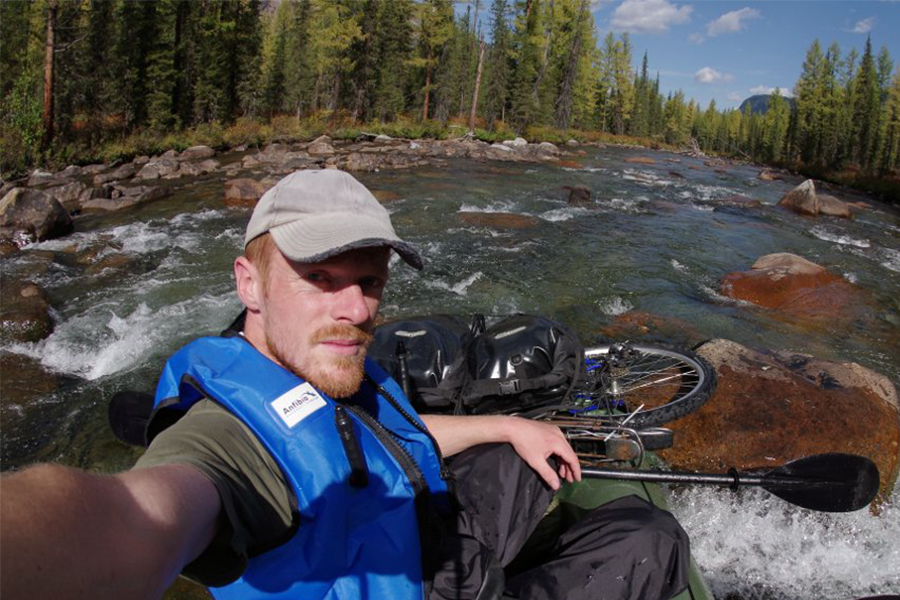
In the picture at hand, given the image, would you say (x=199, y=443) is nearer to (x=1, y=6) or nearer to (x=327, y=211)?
(x=327, y=211)

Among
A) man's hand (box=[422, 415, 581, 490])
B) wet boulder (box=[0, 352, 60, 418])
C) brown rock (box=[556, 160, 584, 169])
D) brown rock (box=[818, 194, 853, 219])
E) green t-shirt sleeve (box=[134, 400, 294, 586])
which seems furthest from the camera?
brown rock (box=[556, 160, 584, 169])

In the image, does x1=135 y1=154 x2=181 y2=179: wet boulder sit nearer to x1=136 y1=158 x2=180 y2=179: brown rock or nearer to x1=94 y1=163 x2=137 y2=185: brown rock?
x1=136 y1=158 x2=180 y2=179: brown rock

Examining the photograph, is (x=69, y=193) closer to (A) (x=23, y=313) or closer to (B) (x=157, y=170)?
(B) (x=157, y=170)

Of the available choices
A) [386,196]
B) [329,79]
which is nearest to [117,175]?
[386,196]

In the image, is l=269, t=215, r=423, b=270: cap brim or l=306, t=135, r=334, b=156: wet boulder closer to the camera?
l=269, t=215, r=423, b=270: cap brim

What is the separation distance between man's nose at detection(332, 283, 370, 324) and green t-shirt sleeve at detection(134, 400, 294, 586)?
434mm

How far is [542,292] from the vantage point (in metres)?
7.76

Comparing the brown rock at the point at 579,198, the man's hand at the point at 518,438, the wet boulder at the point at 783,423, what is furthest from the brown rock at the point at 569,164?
the man's hand at the point at 518,438

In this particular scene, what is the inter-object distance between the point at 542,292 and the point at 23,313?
6.50 meters

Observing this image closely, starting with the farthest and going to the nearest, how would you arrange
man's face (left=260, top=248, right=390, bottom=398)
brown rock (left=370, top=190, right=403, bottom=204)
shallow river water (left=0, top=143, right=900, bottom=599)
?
1. brown rock (left=370, top=190, right=403, bottom=204)
2. shallow river water (left=0, top=143, right=900, bottom=599)
3. man's face (left=260, top=248, right=390, bottom=398)

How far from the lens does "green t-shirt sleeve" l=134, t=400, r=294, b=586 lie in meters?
1.17

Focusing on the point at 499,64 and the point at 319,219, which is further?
the point at 499,64

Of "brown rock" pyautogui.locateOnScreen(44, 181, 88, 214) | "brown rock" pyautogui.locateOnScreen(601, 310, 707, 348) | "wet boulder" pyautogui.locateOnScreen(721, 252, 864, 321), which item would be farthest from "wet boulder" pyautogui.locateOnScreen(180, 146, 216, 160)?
"wet boulder" pyautogui.locateOnScreen(721, 252, 864, 321)

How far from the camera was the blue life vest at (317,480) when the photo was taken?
1.32 meters
